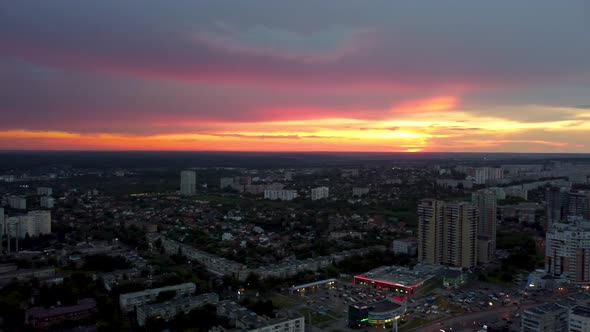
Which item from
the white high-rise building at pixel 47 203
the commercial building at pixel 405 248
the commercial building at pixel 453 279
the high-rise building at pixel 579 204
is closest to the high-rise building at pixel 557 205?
the high-rise building at pixel 579 204

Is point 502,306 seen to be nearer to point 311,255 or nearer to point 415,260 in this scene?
point 415,260

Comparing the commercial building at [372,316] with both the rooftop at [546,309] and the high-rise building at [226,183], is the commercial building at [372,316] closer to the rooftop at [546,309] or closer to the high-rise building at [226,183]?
the rooftop at [546,309]

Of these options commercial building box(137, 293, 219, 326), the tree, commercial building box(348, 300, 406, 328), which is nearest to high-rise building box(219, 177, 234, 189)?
the tree

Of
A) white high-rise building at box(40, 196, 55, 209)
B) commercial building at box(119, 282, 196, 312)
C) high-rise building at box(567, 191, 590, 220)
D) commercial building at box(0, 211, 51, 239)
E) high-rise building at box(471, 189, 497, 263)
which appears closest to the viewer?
commercial building at box(119, 282, 196, 312)

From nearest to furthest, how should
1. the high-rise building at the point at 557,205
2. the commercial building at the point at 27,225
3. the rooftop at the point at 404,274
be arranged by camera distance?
the rooftop at the point at 404,274
the commercial building at the point at 27,225
the high-rise building at the point at 557,205

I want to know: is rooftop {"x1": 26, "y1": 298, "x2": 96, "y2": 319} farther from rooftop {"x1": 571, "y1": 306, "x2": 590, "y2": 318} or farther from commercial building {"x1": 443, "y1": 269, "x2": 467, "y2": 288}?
rooftop {"x1": 571, "y1": 306, "x2": 590, "y2": 318}
